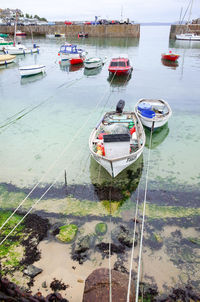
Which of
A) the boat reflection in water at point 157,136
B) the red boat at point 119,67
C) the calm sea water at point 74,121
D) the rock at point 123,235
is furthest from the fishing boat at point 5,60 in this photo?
the rock at point 123,235

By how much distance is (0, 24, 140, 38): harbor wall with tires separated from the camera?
7650cm

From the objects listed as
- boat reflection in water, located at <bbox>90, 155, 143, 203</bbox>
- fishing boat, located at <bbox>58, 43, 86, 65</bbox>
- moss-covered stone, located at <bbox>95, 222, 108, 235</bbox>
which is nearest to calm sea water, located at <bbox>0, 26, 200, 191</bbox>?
boat reflection in water, located at <bbox>90, 155, 143, 203</bbox>

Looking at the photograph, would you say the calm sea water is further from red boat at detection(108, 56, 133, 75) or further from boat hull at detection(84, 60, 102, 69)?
boat hull at detection(84, 60, 102, 69)

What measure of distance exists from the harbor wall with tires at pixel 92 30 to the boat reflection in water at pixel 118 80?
57616mm

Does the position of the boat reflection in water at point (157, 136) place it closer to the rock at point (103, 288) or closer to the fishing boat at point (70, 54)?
the rock at point (103, 288)

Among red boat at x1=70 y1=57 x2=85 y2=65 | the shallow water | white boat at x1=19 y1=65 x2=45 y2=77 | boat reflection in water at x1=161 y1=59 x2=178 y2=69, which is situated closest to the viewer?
the shallow water

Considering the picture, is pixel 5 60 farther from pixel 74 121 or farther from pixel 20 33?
pixel 20 33

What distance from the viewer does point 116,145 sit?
372 inches

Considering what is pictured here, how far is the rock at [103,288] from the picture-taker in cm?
432

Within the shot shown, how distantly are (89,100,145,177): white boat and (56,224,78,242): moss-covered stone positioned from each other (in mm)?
3208

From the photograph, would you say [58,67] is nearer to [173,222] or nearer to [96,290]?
[173,222]

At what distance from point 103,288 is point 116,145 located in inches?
238

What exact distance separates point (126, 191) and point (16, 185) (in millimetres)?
5546

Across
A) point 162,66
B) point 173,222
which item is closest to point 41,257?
point 173,222
